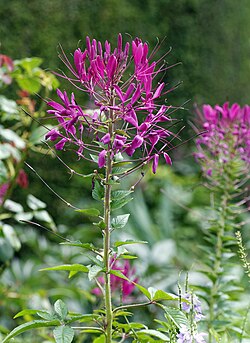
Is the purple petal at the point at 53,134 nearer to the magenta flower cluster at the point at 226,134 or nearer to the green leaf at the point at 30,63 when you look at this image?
the magenta flower cluster at the point at 226,134

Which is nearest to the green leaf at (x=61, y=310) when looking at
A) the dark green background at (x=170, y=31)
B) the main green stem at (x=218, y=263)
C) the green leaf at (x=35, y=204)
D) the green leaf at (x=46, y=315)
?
the green leaf at (x=46, y=315)

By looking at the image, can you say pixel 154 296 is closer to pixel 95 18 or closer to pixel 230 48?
pixel 95 18

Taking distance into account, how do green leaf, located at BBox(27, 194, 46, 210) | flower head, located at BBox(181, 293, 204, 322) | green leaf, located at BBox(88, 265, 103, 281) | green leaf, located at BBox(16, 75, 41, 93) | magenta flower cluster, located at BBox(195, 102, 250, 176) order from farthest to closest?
green leaf, located at BBox(16, 75, 41, 93) < green leaf, located at BBox(27, 194, 46, 210) < magenta flower cluster, located at BBox(195, 102, 250, 176) < flower head, located at BBox(181, 293, 204, 322) < green leaf, located at BBox(88, 265, 103, 281)

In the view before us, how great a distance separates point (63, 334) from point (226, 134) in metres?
0.97

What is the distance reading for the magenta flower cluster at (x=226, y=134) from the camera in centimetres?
184

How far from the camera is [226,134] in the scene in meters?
1.90

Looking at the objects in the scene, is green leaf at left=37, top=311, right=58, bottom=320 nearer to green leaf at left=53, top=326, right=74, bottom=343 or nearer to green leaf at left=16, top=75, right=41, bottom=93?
green leaf at left=53, top=326, right=74, bottom=343

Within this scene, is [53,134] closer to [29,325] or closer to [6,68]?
[29,325]

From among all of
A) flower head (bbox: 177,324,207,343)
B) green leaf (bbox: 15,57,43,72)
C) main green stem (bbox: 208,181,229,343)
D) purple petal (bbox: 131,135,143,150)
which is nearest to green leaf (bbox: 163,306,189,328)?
flower head (bbox: 177,324,207,343)

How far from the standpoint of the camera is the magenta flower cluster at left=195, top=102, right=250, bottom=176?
6.04ft

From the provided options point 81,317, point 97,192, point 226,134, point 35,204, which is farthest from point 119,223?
point 35,204

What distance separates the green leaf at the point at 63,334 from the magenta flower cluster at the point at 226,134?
0.86m

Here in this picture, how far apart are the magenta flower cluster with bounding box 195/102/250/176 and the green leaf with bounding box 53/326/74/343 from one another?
2.83 ft

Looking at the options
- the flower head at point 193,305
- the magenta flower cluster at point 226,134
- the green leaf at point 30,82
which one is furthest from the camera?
the green leaf at point 30,82
